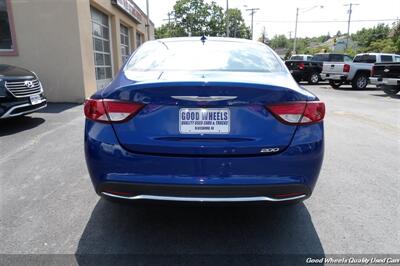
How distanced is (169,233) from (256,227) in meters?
0.77

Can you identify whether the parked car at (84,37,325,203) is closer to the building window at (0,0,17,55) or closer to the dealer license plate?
the dealer license plate

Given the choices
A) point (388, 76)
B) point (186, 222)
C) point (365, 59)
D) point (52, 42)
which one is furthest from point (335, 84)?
point (186, 222)

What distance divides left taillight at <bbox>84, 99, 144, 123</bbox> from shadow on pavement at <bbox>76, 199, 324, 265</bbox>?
28.2 inches

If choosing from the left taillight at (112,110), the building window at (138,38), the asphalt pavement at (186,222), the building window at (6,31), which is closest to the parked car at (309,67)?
the building window at (138,38)

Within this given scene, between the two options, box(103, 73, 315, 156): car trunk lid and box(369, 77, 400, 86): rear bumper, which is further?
box(369, 77, 400, 86): rear bumper

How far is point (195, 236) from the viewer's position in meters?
2.89

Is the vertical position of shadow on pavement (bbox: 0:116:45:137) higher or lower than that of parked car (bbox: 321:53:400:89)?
lower

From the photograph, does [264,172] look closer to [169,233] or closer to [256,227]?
[256,227]

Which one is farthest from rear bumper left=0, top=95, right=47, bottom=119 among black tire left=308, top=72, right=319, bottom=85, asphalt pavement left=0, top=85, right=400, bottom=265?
black tire left=308, top=72, right=319, bottom=85

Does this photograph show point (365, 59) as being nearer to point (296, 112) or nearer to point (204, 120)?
point (296, 112)

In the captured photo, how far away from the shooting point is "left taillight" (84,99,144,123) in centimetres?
239

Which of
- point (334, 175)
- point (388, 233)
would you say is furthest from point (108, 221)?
point (334, 175)

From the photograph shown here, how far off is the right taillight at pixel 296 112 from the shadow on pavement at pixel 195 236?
0.66 m

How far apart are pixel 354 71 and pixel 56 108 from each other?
14971mm
